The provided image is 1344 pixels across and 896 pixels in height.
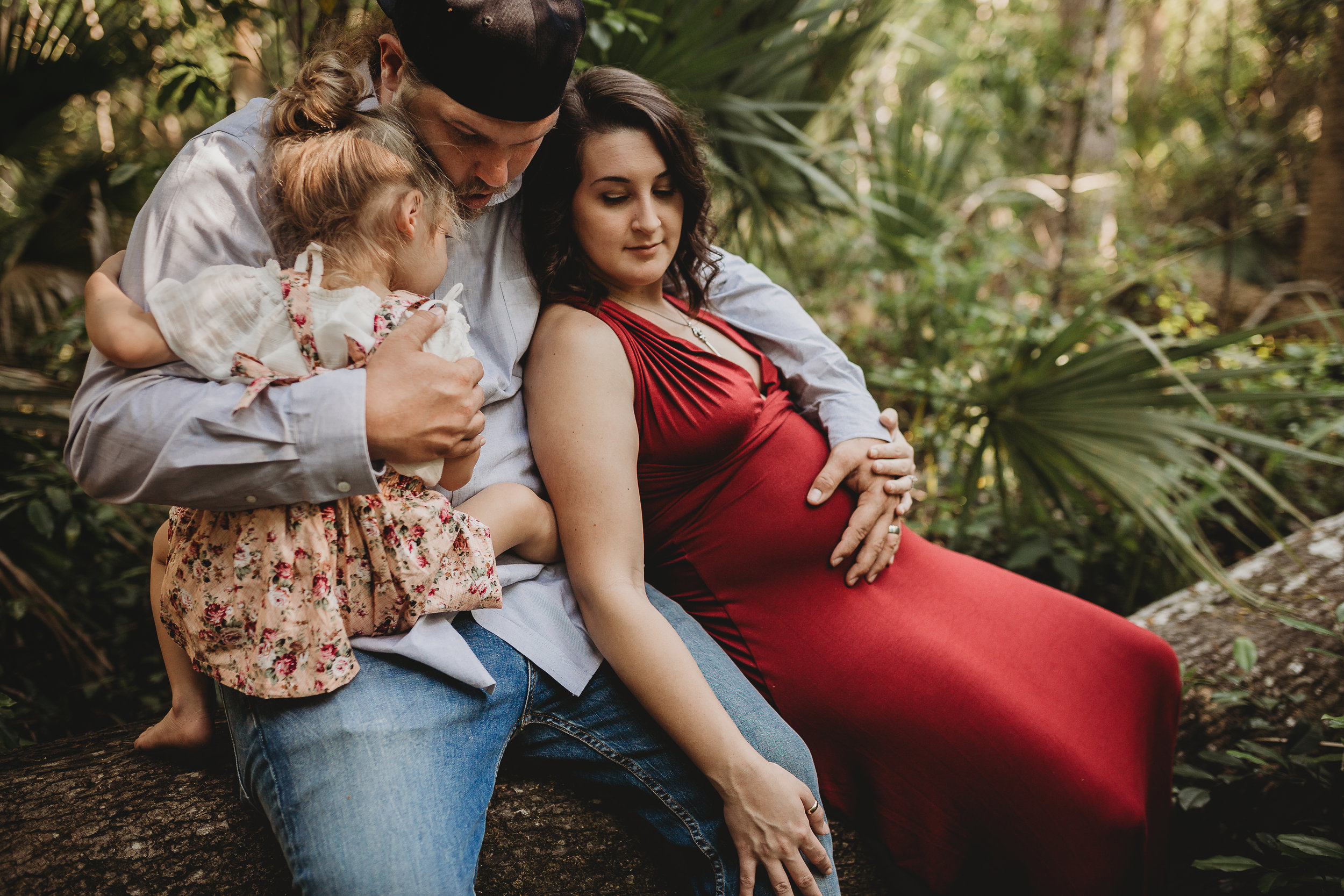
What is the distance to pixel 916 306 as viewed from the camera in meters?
3.87

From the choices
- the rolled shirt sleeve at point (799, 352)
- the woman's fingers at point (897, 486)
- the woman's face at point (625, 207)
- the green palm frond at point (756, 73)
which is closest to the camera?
the woman's face at point (625, 207)

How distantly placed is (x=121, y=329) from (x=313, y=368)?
251mm

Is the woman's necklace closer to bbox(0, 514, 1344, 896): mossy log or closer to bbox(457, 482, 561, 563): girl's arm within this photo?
bbox(457, 482, 561, 563): girl's arm

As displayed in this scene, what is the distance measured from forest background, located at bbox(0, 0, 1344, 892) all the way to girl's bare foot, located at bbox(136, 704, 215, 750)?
0.56m

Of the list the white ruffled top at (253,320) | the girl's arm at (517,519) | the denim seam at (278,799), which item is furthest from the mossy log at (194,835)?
the white ruffled top at (253,320)

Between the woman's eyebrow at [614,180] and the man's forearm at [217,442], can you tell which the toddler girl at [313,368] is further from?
the woman's eyebrow at [614,180]

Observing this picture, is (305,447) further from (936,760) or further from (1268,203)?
(1268,203)

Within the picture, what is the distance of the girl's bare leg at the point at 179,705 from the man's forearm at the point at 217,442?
0.26 m

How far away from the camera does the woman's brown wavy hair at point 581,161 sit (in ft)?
5.15

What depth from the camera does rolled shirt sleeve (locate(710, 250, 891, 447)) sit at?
1831mm

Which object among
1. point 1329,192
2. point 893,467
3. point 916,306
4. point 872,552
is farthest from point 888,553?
point 1329,192

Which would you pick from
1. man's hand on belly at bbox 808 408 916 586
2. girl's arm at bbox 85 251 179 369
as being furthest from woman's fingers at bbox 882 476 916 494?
girl's arm at bbox 85 251 179 369

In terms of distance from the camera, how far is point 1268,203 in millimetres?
7312

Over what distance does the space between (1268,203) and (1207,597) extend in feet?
22.1
